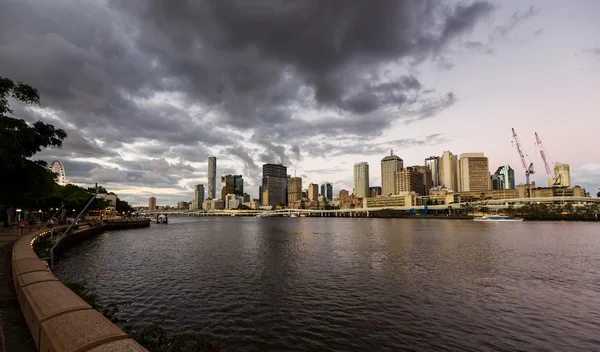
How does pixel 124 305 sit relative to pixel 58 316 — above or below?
below

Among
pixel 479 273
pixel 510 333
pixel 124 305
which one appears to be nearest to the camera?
pixel 510 333

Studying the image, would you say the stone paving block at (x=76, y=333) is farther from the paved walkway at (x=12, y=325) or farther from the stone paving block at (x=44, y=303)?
the paved walkway at (x=12, y=325)

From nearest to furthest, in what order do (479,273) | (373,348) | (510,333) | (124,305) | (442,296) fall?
(373,348) < (510,333) < (124,305) < (442,296) < (479,273)

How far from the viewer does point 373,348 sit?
54.0 ft

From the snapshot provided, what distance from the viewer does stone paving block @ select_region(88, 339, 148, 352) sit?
6.37 metres

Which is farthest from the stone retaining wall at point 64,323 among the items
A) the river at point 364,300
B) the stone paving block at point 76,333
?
the river at point 364,300

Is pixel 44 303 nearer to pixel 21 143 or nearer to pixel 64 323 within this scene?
pixel 64 323

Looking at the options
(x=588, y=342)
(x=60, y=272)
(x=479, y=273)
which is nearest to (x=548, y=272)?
(x=479, y=273)

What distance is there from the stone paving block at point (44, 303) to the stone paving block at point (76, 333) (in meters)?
0.55

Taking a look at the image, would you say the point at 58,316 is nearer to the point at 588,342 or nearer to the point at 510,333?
the point at 510,333

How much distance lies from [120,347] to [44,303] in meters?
4.57

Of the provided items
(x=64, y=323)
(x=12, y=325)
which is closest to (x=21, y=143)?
(x=12, y=325)

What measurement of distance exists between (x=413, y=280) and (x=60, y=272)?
41444mm

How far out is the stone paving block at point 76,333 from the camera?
21.7 feet
